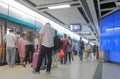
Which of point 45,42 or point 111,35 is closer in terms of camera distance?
point 45,42

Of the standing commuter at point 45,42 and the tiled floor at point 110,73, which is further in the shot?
the tiled floor at point 110,73

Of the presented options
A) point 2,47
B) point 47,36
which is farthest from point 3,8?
point 47,36

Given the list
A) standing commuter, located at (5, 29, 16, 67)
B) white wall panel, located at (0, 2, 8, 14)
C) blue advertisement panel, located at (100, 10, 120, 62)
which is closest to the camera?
standing commuter, located at (5, 29, 16, 67)

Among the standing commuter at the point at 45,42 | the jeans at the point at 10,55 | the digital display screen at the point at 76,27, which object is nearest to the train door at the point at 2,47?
the jeans at the point at 10,55

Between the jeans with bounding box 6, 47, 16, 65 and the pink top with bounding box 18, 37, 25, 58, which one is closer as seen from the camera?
the jeans with bounding box 6, 47, 16, 65

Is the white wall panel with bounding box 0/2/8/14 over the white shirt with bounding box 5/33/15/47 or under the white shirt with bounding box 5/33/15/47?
over

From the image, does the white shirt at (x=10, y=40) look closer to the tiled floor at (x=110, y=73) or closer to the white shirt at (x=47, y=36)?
the white shirt at (x=47, y=36)

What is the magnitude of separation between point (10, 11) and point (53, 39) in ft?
14.7

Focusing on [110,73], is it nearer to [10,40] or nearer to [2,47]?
[10,40]

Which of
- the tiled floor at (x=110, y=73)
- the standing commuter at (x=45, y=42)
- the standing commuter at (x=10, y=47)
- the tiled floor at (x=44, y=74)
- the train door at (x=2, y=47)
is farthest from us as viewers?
the train door at (x=2, y=47)

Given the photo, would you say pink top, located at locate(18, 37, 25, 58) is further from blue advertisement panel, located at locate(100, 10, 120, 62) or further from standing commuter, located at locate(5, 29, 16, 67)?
blue advertisement panel, located at locate(100, 10, 120, 62)

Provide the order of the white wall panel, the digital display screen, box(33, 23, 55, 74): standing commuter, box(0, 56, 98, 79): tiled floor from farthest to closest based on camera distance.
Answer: the digital display screen < the white wall panel < box(33, 23, 55, 74): standing commuter < box(0, 56, 98, 79): tiled floor

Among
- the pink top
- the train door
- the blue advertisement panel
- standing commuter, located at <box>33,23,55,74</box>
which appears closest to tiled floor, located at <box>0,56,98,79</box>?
standing commuter, located at <box>33,23,55,74</box>

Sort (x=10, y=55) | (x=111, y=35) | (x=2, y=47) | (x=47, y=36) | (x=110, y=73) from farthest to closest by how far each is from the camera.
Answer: (x=111, y=35) → (x=2, y=47) → (x=10, y=55) → (x=110, y=73) → (x=47, y=36)
